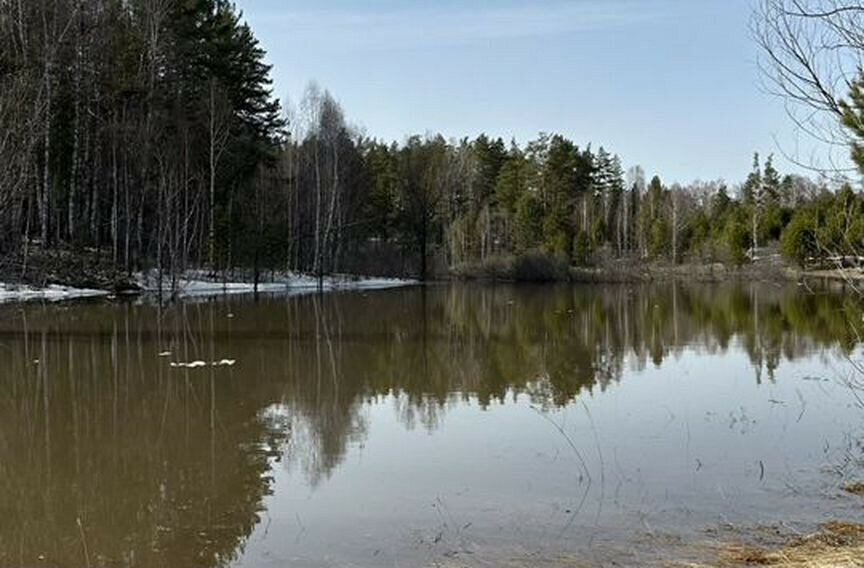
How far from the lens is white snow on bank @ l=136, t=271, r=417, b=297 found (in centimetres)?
3669

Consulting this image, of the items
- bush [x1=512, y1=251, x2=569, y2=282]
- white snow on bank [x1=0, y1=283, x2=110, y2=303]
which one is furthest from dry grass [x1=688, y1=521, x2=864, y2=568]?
bush [x1=512, y1=251, x2=569, y2=282]

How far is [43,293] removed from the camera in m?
31.1

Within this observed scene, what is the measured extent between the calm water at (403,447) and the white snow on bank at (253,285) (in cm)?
1716

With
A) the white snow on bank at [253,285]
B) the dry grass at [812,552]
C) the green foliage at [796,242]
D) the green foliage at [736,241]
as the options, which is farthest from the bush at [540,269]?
the dry grass at [812,552]

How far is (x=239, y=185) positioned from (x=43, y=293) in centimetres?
1797

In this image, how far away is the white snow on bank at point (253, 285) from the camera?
36.7 meters

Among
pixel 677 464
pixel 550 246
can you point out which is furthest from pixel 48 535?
pixel 550 246

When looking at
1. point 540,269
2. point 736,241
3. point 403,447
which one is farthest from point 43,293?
point 736,241

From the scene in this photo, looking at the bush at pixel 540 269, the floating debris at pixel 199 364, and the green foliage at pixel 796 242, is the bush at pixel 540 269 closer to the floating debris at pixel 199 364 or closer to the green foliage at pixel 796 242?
the green foliage at pixel 796 242

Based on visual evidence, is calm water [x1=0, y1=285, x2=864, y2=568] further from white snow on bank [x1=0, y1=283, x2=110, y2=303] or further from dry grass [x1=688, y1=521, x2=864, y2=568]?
white snow on bank [x1=0, y1=283, x2=110, y2=303]

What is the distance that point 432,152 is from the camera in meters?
70.8

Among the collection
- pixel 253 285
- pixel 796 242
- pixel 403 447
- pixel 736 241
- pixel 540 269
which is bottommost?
pixel 403 447

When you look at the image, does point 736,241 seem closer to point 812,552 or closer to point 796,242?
point 796,242

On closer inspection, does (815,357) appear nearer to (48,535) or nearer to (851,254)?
(851,254)
